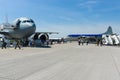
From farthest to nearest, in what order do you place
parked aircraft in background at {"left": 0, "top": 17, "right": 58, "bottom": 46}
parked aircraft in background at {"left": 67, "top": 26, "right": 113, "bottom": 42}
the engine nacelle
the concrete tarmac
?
parked aircraft in background at {"left": 67, "top": 26, "right": 113, "bottom": 42}, the engine nacelle, parked aircraft in background at {"left": 0, "top": 17, "right": 58, "bottom": 46}, the concrete tarmac

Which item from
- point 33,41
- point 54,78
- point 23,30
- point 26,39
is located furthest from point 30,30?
point 54,78

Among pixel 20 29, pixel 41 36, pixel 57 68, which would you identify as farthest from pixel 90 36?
pixel 57 68

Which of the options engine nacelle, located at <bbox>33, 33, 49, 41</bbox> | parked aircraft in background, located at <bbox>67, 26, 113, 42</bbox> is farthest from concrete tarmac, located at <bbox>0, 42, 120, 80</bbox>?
parked aircraft in background, located at <bbox>67, 26, 113, 42</bbox>

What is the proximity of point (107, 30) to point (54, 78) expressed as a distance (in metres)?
113

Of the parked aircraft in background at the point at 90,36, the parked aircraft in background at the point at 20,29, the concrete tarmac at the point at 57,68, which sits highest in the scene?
the parked aircraft in background at the point at 20,29

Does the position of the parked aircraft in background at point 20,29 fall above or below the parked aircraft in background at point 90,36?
above

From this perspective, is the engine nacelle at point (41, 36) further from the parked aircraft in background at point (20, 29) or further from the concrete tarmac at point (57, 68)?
the concrete tarmac at point (57, 68)

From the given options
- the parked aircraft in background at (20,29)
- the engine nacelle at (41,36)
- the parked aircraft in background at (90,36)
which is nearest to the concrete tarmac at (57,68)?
the parked aircraft in background at (20,29)

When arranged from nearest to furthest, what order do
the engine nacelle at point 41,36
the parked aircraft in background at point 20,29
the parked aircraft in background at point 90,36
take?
the parked aircraft in background at point 20,29 < the engine nacelle at point 41,36 < the parked aircraft in background at point 90,36

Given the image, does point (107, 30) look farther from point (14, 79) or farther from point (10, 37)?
point (14, 79)

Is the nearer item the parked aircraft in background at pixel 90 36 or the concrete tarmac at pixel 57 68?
the concrete tarmac at pixel 57 68

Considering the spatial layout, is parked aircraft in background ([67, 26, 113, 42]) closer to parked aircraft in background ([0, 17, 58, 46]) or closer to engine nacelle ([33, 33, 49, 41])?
engine nacelle ([33, 33, 49, 41])

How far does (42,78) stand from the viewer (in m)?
7.21

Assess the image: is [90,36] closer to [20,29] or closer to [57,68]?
[20,29]
